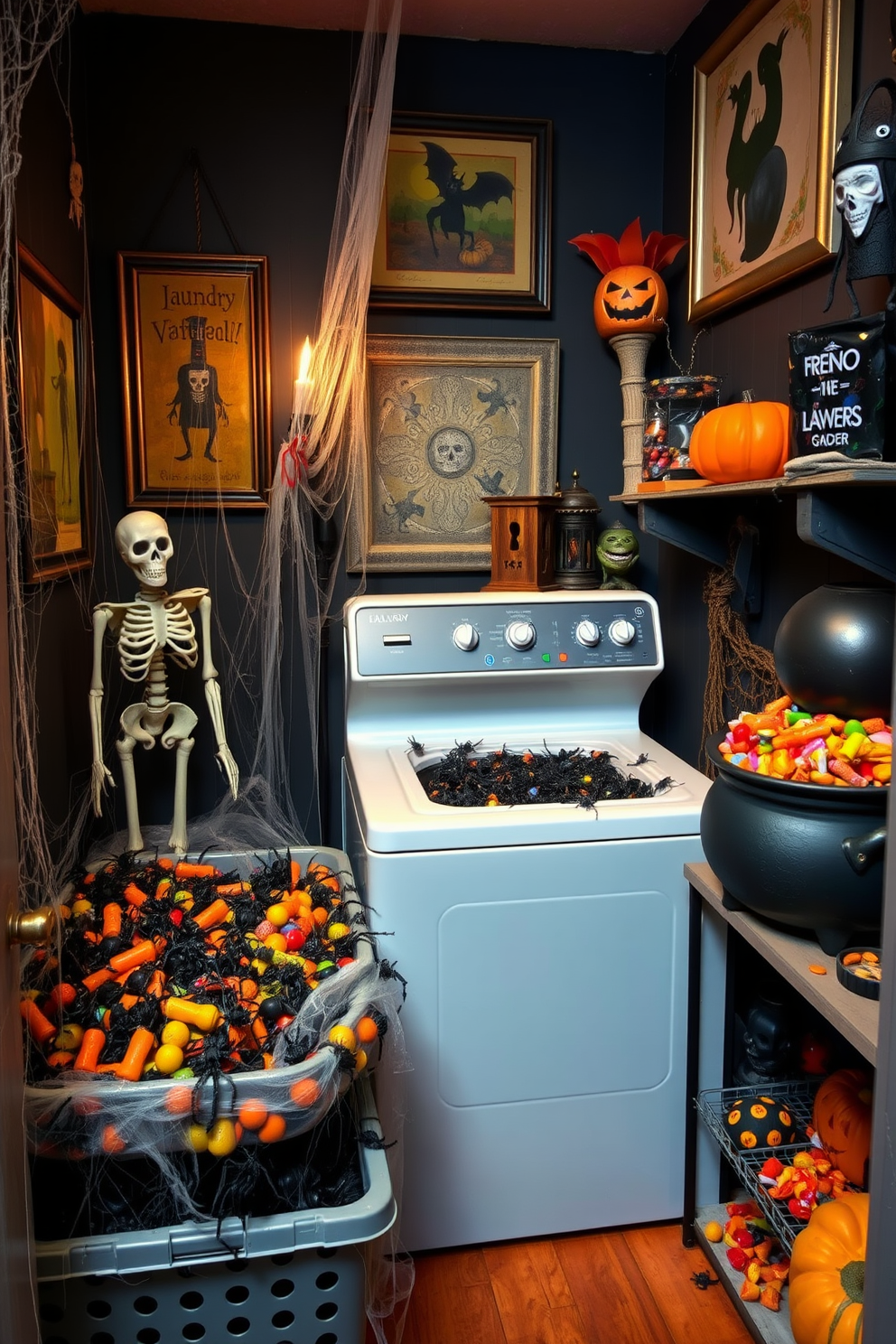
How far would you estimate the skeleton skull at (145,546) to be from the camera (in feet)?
6.66

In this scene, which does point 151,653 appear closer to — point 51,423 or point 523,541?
point 51,423

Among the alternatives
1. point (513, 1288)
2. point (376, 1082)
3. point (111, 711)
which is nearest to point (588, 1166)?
point (513, 1288)

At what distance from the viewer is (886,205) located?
1389 millimetres

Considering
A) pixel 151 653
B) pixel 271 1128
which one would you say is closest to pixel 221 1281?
pixel 271 1128

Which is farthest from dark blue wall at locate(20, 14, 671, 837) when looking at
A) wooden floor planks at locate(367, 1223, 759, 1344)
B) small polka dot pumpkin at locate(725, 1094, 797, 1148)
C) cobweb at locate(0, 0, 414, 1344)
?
small polka dot pumpkin at locate(725, 1094, 797, 1148)

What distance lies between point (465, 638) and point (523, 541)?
1.26 ft

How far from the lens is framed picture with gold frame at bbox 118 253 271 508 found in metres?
2.47

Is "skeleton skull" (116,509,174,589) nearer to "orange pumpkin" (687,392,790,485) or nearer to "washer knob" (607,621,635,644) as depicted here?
"washer knob" (607,621,635,644)

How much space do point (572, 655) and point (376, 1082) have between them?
981mm

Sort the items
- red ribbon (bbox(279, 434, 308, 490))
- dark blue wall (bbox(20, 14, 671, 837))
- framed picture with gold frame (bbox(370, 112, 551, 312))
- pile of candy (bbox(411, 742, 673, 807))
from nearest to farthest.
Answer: pile of candy (bbox(411, 742, 673, 807))
red ribbon (bbox(279, 434, 308, 490))
dark blue wall (bbox(20, 14, 671, 837))
framed picture with gold frame (bbox(370, 112, 551, 312))

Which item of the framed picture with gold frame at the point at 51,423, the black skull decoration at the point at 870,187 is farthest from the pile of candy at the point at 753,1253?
the framed picture with gold frame at the point at 51,423

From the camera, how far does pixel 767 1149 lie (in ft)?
5.72

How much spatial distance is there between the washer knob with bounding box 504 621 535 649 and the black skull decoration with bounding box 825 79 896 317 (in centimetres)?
98

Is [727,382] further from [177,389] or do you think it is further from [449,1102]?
[449,1102]
